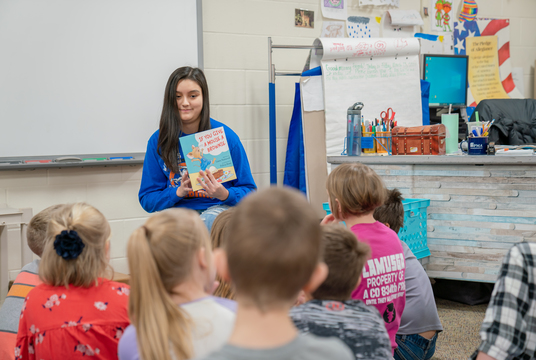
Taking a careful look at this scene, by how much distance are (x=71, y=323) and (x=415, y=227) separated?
1879mm

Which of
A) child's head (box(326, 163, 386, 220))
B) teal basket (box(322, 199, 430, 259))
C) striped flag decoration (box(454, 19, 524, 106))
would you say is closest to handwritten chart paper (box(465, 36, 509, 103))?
striped flag decoration (box(454, 19, 524, 106))

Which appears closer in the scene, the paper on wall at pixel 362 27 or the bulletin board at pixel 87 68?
the bulletin board at pixel 87 68

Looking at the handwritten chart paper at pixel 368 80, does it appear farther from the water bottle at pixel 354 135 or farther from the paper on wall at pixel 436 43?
the paper on wall at pixel 436 43

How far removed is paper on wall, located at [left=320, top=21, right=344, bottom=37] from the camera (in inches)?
144

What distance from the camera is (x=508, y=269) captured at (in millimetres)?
855

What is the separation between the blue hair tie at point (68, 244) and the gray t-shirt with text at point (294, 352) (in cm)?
69

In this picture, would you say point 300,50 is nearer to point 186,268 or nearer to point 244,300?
point 186,268

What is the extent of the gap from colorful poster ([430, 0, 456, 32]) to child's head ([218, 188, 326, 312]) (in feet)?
12.3

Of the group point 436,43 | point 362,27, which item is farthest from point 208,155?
point 436,43

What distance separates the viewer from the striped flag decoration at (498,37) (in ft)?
13.2

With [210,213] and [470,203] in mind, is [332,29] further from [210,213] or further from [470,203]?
[210,213]

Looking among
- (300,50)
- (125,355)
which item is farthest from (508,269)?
(300,50)

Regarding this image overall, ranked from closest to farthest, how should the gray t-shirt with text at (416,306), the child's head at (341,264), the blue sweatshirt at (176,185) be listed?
1. the child's head at (341,264)
2. the gray t-shirt with text at (416,306)
3. the blue sweatshirt at (176,185)

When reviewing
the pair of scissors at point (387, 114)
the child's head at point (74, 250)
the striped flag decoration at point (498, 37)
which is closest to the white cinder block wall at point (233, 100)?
the striped flag decoration at point (498, 37)
